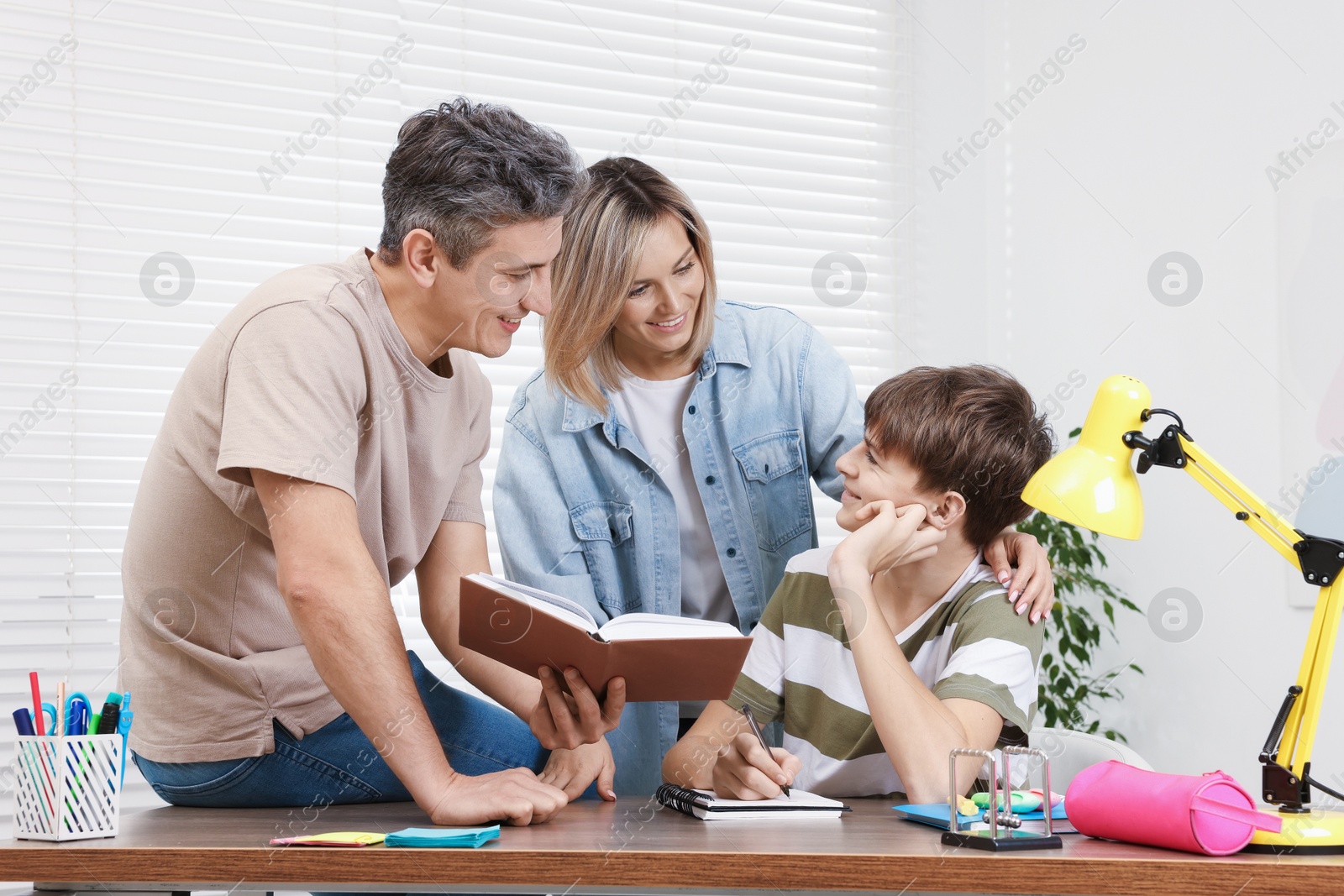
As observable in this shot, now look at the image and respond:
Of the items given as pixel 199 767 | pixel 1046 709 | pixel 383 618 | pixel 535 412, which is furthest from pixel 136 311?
pixel 1046 709

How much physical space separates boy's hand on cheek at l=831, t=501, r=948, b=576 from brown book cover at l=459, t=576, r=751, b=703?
35 centimetres

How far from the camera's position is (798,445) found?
79.9 inches

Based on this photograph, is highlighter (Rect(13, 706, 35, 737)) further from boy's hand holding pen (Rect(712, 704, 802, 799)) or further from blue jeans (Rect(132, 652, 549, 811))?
boy's hand holding pen (Rect(712, 704, 802, 799))

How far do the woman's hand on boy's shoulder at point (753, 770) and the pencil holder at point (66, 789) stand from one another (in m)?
0.69

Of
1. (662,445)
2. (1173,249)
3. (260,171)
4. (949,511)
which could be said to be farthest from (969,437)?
(260,171)

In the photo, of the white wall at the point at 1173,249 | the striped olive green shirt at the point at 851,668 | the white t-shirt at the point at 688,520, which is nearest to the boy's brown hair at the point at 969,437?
the striped olive green shirt at the point at 851,668

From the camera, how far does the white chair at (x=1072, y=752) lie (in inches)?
62.6

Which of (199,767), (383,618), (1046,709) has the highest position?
(383,618)

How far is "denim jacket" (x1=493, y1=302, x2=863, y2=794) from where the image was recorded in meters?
2.01

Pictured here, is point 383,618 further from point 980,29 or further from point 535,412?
point 980,29

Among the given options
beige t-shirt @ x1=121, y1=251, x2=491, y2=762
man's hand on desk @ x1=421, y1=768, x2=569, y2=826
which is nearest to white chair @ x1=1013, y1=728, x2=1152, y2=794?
man's hand on desk @ x1=421, y1=768, x2=569, y2=826

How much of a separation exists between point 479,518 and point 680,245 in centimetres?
60

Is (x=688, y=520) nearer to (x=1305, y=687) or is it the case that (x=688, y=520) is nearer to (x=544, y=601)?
(x=544, y=601)

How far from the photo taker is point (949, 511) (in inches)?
64.7
